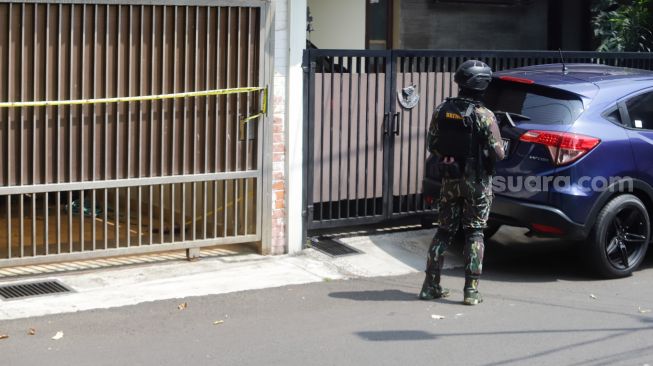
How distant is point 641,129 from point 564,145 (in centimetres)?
100

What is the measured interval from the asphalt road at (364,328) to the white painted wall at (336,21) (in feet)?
16.7

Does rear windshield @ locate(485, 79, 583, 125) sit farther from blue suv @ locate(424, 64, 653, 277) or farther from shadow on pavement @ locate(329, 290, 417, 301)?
shadow on pavement @ locate(329, 290, 417, 301)

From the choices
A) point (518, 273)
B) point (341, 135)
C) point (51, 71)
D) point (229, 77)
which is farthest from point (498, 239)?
point (51, 71)

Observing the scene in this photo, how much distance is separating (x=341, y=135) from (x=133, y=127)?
2084 millimetres

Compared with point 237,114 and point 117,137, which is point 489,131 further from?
point 117,137

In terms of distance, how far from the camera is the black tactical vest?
7.51m

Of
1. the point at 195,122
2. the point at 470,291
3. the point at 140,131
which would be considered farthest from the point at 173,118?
the point at 470,291

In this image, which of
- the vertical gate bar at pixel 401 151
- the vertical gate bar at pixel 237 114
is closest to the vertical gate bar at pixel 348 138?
the vertical gate bar at pixel 401 151

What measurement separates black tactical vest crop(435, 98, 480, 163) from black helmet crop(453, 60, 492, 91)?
4.6 inches

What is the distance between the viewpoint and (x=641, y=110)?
8961 mm

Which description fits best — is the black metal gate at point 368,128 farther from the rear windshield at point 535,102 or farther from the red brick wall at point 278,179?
the rear windshield at point 535,102

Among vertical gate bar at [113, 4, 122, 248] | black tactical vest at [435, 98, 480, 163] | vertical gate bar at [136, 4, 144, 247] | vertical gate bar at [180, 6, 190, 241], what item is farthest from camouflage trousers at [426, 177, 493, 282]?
vertical gate bar at [113, 4, 122, 248]

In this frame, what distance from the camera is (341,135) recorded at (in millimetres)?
9680

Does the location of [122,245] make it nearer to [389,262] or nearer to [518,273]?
[389,262]
